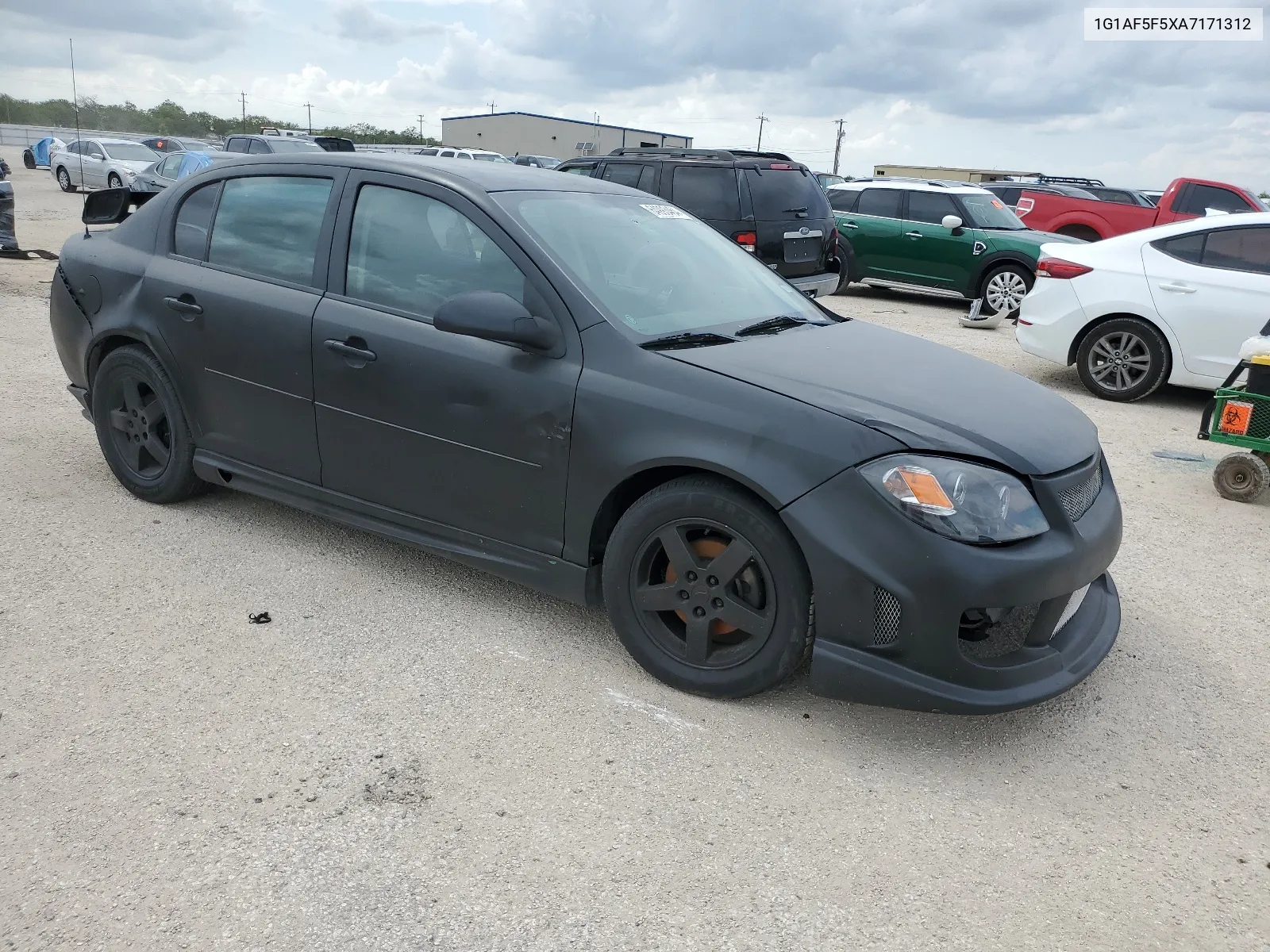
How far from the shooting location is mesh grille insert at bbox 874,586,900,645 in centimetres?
290

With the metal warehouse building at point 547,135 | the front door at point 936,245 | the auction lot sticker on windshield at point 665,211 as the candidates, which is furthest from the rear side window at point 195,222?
the metal warehouse building at point 547,135

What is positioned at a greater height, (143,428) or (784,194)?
(784,194)

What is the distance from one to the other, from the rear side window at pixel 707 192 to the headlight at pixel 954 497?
7.77 m

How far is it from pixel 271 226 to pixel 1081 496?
10.9 feet

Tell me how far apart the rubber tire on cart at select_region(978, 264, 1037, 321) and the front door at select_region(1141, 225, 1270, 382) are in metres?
5.33

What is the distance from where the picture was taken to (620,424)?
329 centimetres

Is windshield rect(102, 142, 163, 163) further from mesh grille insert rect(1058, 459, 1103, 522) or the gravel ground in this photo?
mesh grille insert rect(1058, 459, 1103, 522)

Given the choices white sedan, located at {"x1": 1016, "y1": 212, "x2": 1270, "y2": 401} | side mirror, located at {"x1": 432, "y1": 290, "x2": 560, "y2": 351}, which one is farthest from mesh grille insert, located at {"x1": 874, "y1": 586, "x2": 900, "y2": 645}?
white sedan, located at {"x1": 1016, "y1": 212, "x2": 1270, "y2": 401}

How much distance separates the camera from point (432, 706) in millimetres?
3232

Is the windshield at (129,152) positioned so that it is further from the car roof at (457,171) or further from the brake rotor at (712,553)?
the brake rotor at (712,553)

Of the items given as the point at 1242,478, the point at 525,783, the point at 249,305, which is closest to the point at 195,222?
the point at 249,305

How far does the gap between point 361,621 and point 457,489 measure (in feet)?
2.12

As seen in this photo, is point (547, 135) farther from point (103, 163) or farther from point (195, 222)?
point (195, 222)

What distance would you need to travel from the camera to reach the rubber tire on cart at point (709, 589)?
10.0ft
